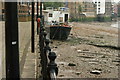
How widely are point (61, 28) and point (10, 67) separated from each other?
29576 mm

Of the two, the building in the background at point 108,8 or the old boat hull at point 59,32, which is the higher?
the building in the background at point 108,8

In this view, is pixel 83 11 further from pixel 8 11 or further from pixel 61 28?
pixel 8 11

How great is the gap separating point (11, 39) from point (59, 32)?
97.5 feet

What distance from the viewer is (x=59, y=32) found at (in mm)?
32094

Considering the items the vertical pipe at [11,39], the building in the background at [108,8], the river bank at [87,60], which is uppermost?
the building in the background at [108,8]

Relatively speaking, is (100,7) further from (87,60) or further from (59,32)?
(87,60)

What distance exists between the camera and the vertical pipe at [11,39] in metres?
2.36

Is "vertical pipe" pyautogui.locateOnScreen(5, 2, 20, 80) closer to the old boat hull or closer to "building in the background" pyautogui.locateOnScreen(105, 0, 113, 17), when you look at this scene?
the old boat hull

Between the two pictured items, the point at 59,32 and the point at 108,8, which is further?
the point at 108,8

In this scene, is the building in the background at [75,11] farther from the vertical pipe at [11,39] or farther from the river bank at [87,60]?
the vertical pipe at [11,39]

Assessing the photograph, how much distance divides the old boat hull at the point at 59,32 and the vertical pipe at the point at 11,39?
2898 cm

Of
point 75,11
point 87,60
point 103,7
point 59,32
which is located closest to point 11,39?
point 87,60

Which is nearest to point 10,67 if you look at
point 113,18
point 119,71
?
point 119,71

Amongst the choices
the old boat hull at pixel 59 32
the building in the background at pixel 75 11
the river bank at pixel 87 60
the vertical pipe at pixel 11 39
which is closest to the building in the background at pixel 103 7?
the building in the background at pixel 75 11
